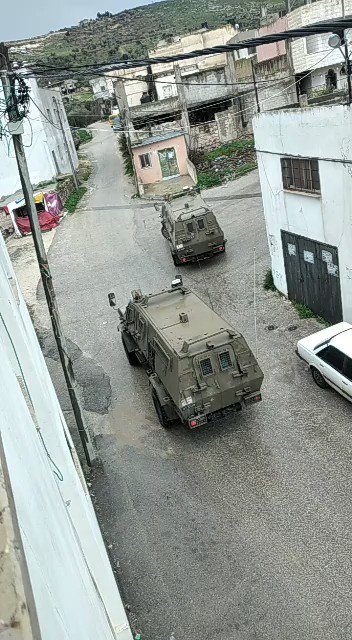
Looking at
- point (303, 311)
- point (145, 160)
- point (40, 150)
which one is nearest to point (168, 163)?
point (145, 160)

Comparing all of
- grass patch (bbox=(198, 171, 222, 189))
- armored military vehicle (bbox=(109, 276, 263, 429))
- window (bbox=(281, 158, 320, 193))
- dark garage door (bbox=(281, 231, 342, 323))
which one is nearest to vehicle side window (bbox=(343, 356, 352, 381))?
armored military vehicle (bbox=(109, 276, 263, 429))

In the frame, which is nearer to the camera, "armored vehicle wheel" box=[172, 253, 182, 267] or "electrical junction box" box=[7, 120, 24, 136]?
"electrical junction box" box=[7, 120, 24, 136]

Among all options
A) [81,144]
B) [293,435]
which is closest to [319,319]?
[293,435]

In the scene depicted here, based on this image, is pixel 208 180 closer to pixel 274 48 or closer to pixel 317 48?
pixel 317 48

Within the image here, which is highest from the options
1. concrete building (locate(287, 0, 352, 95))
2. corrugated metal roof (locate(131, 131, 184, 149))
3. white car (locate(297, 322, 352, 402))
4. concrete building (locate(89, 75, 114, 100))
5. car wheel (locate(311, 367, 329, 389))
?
concrete building (locate(287, 0, 352, 95))

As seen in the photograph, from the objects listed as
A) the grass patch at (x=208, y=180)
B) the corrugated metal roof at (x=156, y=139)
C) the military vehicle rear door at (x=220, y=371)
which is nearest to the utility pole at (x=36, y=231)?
the military vehicle rear door at (x=220, y=371)

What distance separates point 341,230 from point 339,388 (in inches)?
142

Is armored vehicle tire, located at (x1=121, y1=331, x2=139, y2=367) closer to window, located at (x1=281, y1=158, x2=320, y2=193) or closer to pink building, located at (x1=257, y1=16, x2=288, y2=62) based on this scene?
window, located at (x1=281, y1=158, x2=320, y2=193)

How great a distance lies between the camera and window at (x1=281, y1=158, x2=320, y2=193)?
42.9 ft

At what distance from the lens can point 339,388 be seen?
36.9 feet

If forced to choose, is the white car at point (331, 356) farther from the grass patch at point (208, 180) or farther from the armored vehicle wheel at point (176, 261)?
the grass patch at point (208, 180)

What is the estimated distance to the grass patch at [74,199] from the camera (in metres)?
31.8

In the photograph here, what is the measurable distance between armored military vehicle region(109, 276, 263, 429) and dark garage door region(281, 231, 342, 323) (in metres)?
3.45

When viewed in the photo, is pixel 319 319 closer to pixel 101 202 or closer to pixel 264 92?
pixel 101 202
